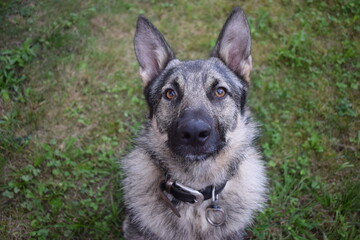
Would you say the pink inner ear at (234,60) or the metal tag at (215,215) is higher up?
the pink inner ear at (234,60)

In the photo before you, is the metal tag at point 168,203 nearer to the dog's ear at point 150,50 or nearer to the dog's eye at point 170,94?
the dog's eye at point 170,94

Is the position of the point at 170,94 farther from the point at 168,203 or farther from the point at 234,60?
the point at 168,203

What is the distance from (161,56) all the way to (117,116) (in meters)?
1.80

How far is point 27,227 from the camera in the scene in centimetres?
379

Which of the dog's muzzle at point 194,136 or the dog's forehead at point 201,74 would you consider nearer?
the dog's muzzle at point 194,136

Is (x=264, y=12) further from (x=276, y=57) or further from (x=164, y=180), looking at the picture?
(x=164, y=180)

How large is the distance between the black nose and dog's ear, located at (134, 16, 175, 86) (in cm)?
111

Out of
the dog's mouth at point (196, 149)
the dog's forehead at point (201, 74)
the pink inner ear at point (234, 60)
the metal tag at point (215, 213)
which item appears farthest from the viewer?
the pink inner ear at point (234, 60)

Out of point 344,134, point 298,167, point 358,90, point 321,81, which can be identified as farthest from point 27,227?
point 358,90

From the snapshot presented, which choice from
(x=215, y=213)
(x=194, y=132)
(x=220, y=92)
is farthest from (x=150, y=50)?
(x=215, y=213)

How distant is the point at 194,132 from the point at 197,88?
65 cm

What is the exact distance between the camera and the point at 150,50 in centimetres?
350

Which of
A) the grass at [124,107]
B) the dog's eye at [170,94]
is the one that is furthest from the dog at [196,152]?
the grass at [124,107]

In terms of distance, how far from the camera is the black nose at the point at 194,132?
8.62 feet
